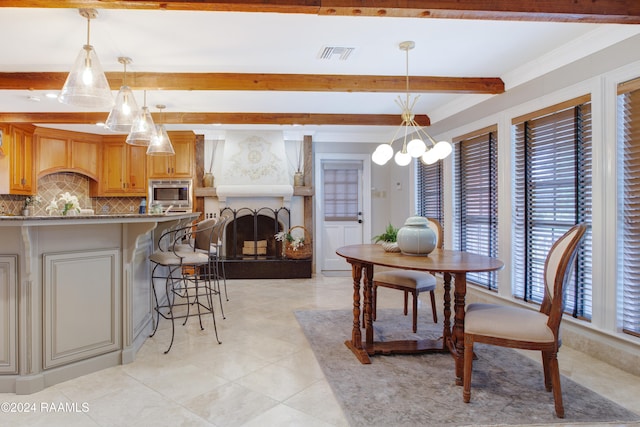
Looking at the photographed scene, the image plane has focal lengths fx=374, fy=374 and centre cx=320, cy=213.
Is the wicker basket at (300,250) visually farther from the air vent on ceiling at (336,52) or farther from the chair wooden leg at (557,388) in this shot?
the chair wooden leg at (557,388)

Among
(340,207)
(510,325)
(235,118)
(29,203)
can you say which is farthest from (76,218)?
(340,207)

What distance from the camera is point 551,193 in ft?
10.6

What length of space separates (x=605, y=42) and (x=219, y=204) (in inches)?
206

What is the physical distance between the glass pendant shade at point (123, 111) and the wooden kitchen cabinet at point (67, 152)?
3.55 m

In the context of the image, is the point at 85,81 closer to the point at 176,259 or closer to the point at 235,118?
the point at 176,259

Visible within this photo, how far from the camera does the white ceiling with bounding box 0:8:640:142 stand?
2.57m

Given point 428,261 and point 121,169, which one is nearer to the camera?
point 428,261

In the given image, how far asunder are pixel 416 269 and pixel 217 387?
4.68ft

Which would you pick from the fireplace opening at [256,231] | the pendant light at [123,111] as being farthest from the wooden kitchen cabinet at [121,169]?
the pendant light at [123,111]

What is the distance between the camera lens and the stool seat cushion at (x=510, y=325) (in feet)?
6.61

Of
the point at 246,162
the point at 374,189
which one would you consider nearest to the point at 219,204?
the point at 246,162

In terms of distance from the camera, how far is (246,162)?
20.3ft

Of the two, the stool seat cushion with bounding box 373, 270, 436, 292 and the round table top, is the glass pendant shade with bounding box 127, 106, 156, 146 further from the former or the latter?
the stool seat cushion with bounding box 373, 270, 436, 292

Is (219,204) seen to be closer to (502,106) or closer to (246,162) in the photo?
(246,162)
